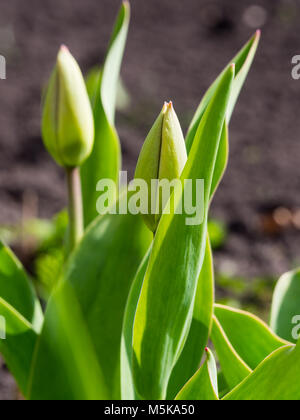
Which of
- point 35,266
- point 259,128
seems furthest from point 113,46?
point 259,128

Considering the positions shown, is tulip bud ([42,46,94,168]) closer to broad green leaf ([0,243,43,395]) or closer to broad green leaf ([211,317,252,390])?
broad green leaf ([0,243,43,395])

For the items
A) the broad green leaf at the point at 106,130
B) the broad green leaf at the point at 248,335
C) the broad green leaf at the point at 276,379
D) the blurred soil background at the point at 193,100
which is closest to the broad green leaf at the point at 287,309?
the broad green leaf at the point at 248,335

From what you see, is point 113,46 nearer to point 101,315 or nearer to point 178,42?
point 101,315

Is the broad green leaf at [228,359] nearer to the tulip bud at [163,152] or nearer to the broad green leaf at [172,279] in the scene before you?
the broad green leaf at [172,279]

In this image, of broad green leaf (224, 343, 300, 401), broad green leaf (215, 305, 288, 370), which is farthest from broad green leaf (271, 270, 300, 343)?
broad green leaf (224, 343, 300, 401)

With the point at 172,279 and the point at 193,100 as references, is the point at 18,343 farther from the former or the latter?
the point at 193,100
